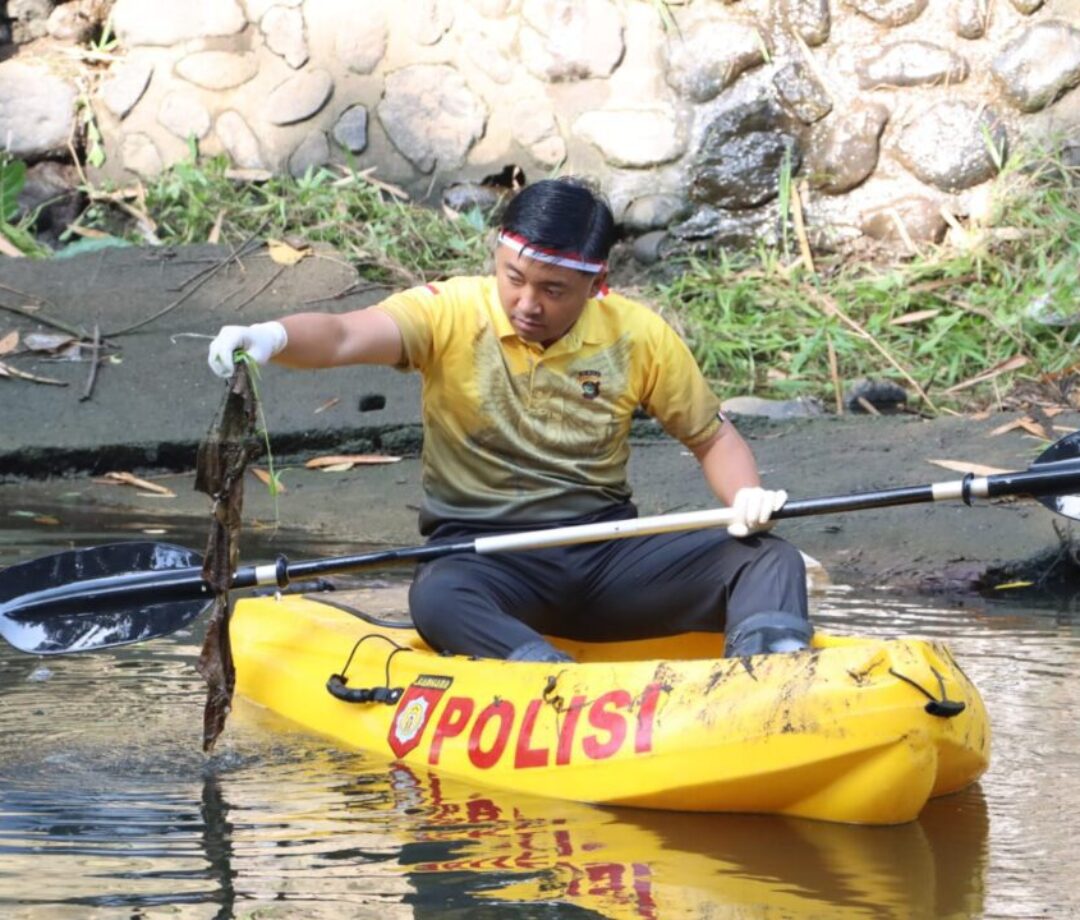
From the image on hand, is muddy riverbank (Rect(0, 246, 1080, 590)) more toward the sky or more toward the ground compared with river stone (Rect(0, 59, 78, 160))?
more toward the ground

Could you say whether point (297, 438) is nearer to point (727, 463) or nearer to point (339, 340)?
point (727, 463)

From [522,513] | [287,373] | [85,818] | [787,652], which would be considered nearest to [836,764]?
[787,652]

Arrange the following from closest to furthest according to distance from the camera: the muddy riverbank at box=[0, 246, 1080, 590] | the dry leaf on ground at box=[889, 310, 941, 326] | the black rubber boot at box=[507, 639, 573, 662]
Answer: the black rubber boot at box=[507, 639, 573, 662], the muddy riverbank at box=[0, 246, 1080, 590], the dry leaf on ground at box=[889, 310, 941, 326]

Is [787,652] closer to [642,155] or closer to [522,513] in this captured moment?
[522,513]

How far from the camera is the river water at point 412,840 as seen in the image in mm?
2994

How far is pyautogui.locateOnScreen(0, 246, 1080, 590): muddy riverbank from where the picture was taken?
6.28 meters

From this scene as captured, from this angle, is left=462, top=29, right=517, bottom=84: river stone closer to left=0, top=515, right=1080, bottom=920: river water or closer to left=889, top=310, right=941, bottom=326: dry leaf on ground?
left=889, top=310, right=941, bottom=326: dry leaf on ground

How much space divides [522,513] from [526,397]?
252 mm

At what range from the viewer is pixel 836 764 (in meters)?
3.37

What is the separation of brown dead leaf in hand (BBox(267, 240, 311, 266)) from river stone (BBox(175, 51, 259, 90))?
1134 millimetres

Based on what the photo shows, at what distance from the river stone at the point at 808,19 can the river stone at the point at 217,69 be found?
8.35 ft

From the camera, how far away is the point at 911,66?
8.73m

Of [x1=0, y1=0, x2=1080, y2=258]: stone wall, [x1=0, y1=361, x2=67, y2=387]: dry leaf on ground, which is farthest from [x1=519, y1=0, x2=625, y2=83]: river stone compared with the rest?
[x1=0, y1=361, x2=67, y2=387]: dry leaf on ground

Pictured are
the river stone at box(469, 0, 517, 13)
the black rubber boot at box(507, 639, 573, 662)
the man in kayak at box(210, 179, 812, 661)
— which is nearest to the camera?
the black rubber boot at box(507, 639, 573, 662)
